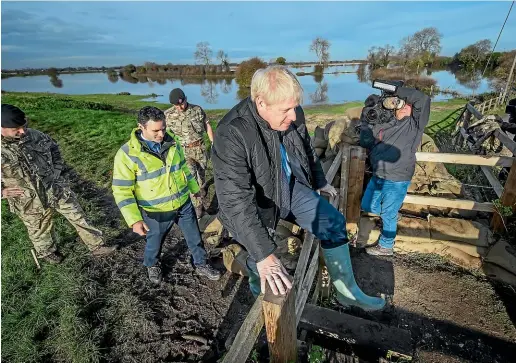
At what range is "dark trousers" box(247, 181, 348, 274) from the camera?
85.0 inches

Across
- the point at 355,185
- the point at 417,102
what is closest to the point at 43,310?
the point at 355,185

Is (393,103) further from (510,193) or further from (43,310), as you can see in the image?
Result: (43,310)

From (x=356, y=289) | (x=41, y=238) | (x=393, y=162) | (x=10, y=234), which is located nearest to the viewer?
(x=356, y=289)

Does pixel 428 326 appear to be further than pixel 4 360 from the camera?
Yes

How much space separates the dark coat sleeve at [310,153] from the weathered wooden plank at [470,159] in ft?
7.09

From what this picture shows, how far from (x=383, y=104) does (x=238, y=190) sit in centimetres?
263

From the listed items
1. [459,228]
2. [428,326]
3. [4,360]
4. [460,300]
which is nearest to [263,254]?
[428,326]

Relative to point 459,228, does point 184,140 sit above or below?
above

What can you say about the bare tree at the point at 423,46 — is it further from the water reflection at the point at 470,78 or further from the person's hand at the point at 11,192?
the person's hand at the point at 11,192

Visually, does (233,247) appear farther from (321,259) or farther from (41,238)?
(41,238)

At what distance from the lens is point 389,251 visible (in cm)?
395

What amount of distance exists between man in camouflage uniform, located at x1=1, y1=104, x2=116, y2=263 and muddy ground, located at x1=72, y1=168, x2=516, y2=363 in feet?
2.12

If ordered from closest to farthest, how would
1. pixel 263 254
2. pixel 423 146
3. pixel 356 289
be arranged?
1. pixel 263 254
2. pixel 356 289
3. pixel 423 146

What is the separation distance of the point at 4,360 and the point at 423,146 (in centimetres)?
661
